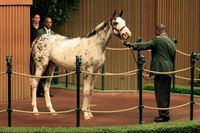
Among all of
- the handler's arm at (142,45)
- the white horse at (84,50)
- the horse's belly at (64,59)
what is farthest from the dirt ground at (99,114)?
the handler's arm at (142,45)

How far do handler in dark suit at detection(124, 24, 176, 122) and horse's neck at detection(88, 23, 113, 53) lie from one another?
583 mm

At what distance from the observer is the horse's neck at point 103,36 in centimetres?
1415

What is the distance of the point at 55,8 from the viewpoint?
20.5m

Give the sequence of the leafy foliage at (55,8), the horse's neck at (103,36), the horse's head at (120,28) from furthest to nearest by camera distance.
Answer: the leafy foliage at (55,8), the horse's neck at (103,36), the horse's head at (120,28)

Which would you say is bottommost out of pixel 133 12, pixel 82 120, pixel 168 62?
pixel 82 120

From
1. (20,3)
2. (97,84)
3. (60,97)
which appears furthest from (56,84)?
(20,3)

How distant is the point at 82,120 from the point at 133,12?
289 inches

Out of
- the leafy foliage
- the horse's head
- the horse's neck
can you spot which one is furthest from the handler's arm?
the leafy foliage

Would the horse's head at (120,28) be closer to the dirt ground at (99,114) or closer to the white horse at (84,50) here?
the white horse at (84,50)

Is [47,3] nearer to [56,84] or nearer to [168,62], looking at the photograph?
[56,84]

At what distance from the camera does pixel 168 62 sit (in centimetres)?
1380

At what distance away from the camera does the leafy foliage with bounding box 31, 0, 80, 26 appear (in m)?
19.8

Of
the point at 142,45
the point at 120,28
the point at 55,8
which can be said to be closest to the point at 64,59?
the point at 120,28

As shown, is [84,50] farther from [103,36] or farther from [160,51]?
[160,51]
